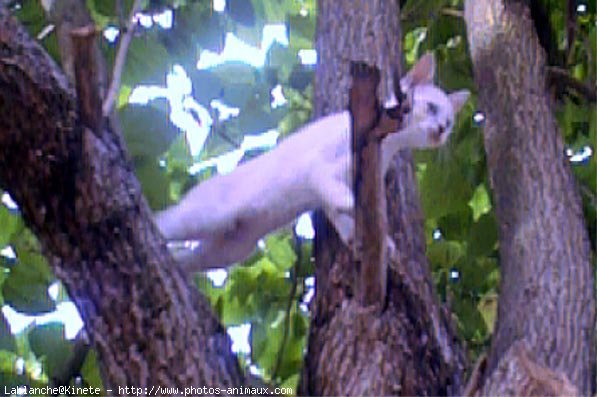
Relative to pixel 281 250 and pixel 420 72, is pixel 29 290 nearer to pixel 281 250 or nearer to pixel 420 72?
pixel 281 250

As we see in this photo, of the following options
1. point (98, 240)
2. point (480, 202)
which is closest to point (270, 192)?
point (98, 240)

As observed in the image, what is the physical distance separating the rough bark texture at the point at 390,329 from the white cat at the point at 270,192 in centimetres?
9

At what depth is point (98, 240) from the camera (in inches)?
60.1

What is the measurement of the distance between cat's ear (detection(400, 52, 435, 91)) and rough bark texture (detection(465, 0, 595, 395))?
10 cm

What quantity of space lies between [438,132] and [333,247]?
57 cm

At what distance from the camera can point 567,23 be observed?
2.45 m

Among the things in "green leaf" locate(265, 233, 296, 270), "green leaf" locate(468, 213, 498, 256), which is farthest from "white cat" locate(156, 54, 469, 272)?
"green leaf" locate(265, 233, 296, 270)

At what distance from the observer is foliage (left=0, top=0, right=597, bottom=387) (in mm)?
2230

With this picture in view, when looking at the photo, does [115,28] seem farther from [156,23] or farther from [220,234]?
[220,234]

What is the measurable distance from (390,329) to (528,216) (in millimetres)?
365

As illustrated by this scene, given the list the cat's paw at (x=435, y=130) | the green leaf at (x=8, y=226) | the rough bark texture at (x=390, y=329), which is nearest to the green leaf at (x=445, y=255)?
the cat's paw at (x=435, y=130)

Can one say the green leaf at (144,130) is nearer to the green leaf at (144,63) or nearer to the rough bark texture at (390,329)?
the green leaf at (144,63)

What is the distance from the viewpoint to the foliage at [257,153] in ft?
7.32

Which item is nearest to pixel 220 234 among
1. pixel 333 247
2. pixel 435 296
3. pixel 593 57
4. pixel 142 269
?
pixel 333 247
